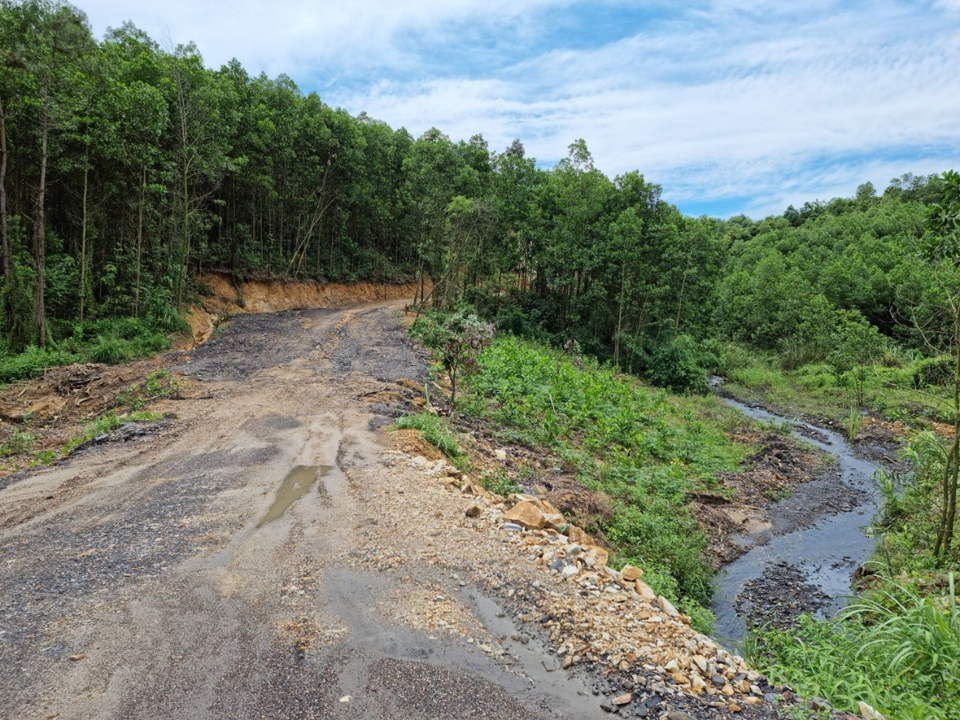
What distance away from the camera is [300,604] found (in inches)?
164

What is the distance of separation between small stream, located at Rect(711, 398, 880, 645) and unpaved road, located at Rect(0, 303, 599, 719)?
458 centimetres

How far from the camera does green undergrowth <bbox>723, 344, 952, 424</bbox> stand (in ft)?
62.2

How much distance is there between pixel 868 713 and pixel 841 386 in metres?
24.6

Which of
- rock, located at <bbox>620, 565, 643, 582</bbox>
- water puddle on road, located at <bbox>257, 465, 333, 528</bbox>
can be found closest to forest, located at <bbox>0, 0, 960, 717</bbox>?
rock, located at <bbox>620, 565, 643, 582</bbox>

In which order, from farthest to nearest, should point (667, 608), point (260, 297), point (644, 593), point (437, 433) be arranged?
point (260, 297)
point (437, 433)
point (644, 593)
point (667, 608)

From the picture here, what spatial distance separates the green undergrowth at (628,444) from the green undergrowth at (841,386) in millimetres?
5805

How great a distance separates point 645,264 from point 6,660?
2243 cm

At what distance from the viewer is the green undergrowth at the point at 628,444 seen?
7.88 metres

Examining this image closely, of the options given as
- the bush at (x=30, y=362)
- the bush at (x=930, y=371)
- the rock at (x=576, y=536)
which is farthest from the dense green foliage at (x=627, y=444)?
the bush at (x=930, y=371)

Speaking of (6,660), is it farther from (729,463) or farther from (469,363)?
(729,463)

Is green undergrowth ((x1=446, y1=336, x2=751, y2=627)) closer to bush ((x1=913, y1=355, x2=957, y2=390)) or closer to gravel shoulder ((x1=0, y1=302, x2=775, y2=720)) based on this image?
gravel shoulder ((x1=0, y1=302, x2=775, y2=720))

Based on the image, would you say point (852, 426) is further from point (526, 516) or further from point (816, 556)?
point (526, 516)

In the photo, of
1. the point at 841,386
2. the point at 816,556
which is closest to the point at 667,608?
the point at 816,556

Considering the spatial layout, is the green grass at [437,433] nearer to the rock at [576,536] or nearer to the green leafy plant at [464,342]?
the green leafy plant at [464,342]
